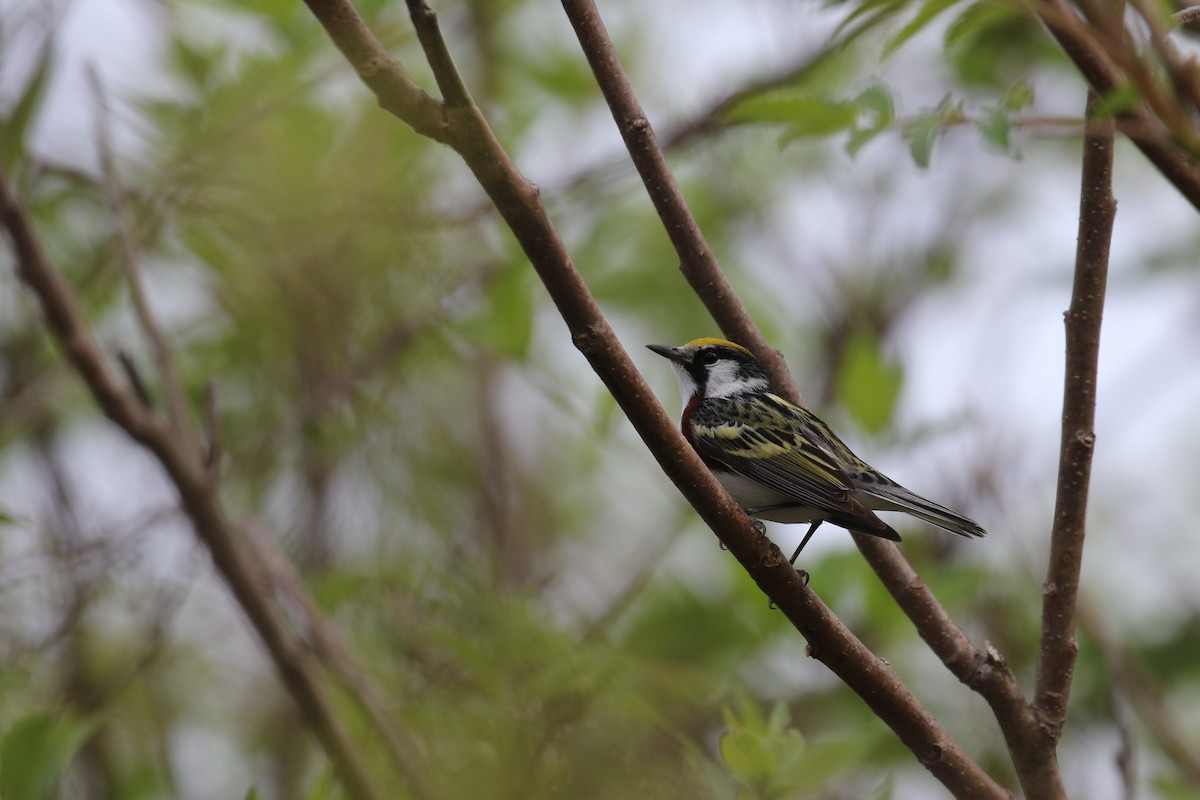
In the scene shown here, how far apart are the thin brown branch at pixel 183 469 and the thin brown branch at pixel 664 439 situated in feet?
4.21

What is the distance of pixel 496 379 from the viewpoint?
564cm

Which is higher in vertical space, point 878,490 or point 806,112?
point 806,112

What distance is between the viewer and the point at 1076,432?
8.96ft

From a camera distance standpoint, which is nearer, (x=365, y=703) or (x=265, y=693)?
(x=365, y=703)

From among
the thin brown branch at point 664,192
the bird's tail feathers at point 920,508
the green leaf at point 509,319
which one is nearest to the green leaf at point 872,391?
the bird's tail feathers at point 920,508

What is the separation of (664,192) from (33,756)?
2.00 metres

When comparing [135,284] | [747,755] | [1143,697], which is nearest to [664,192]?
[747,755]

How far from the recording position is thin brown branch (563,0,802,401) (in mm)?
2682

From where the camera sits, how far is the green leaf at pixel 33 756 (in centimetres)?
267

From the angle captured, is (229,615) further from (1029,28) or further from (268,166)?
(1029,28)

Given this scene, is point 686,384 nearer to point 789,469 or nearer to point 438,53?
point 789,469

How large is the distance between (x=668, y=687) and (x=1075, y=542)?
1.29m

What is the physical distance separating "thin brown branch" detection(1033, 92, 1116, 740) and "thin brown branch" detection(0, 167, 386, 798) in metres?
1.74

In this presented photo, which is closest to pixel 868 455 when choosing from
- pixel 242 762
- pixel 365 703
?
pixel 365 703
